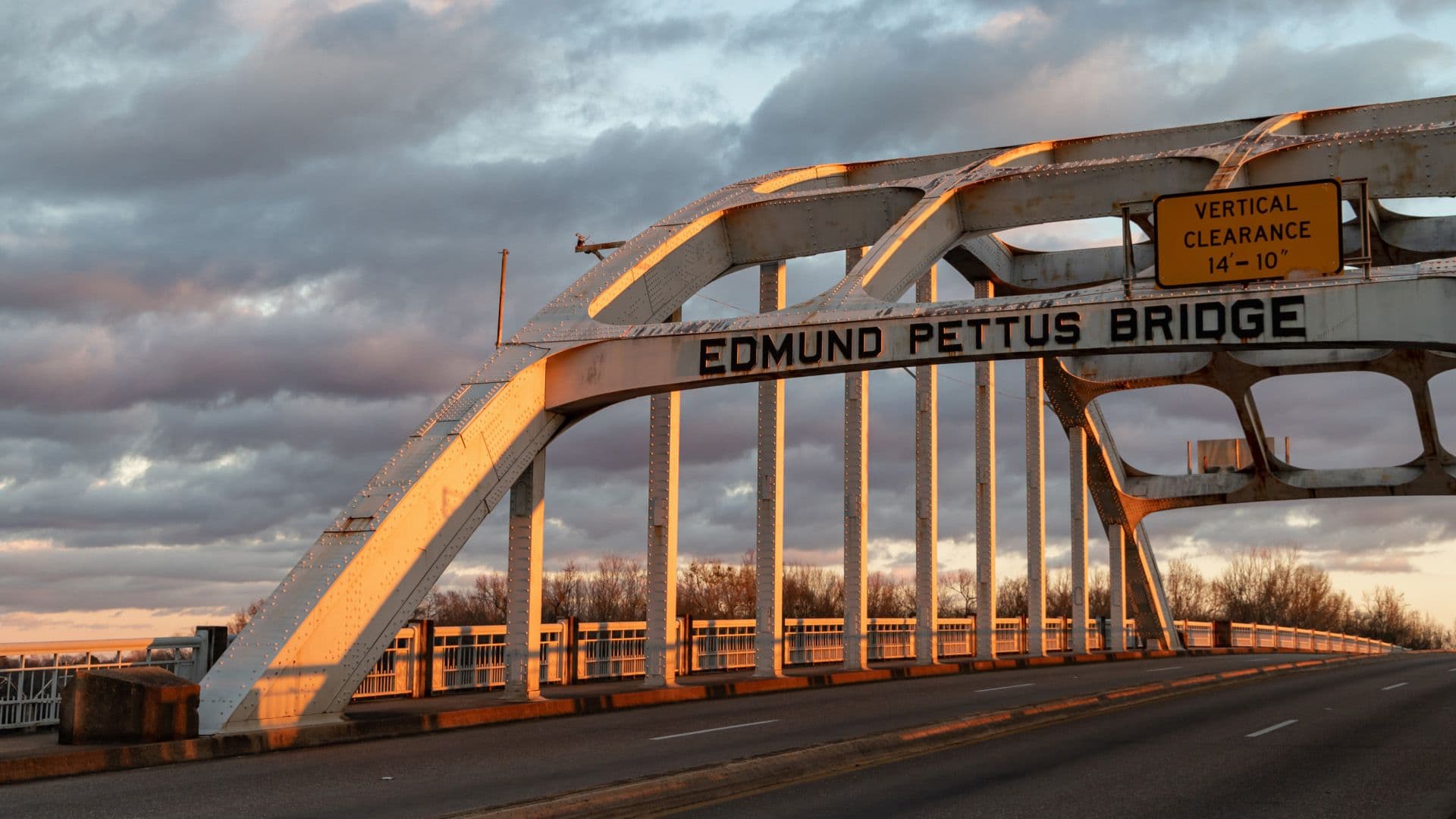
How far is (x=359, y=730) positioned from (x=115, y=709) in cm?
302

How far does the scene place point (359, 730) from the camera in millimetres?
16672

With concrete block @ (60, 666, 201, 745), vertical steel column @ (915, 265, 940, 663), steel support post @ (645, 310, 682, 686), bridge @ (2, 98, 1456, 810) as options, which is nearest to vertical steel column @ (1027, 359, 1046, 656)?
bridge @ (2, 98, 1456, 810)

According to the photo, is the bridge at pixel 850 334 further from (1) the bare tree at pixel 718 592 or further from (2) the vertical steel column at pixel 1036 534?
(1) the bare tree at pixel 718 592

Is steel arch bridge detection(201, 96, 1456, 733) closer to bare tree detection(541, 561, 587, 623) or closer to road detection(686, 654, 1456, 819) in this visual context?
road detection(686, 654, 1456, 819)

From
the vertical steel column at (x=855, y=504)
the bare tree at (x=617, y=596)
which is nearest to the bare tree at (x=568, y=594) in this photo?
the bare tree at (x=617, y=596)

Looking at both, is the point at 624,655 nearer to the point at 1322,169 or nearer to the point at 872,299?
the point at 872,299

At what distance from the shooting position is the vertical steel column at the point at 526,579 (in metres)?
21.4

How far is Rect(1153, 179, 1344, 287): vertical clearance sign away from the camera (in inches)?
749

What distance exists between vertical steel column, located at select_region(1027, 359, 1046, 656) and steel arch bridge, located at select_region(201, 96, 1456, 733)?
11.0ft

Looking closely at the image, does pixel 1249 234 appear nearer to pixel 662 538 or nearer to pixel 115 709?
pixel 662 538

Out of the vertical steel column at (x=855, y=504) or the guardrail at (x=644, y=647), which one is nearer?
the guardrail at (x=644, y=647)

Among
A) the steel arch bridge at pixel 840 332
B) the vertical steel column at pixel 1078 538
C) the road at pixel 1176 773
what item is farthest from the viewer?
the vertical steel column at pixel 1078 538

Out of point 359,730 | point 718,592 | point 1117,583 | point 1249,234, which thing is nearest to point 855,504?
point 1249,234

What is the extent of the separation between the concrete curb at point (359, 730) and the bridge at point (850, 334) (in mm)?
412
